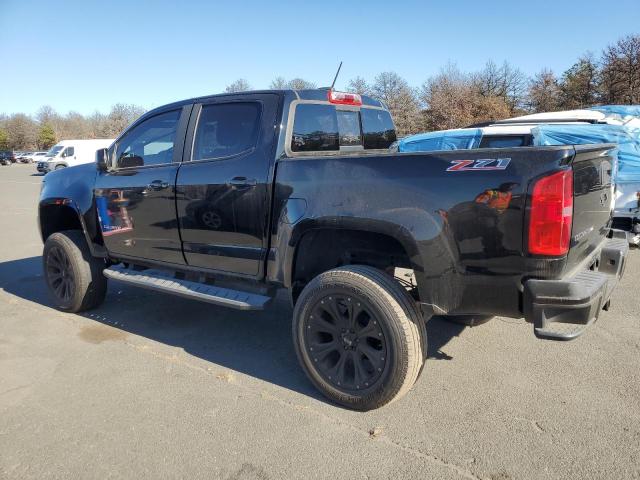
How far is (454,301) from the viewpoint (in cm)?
273

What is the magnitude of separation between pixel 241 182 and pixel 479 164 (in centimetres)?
172

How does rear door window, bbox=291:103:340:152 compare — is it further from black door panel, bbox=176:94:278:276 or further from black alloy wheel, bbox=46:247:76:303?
black alloy wheel, bbox=46:247:76:303

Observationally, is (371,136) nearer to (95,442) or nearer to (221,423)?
(221,423)

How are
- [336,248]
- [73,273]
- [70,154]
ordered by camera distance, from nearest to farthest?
[336,248] < [73,273] < [70,154]

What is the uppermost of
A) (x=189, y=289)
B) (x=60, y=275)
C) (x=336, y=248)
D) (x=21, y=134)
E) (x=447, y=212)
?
(x=21, y=134)

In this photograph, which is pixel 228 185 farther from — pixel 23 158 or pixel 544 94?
pixel 23 158

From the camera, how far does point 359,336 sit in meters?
2.95

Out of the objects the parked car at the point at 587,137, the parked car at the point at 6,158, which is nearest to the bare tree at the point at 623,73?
the parked car at the point at 587,137

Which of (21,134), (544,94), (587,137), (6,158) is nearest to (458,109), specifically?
(544,94)

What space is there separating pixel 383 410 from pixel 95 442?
1697mm

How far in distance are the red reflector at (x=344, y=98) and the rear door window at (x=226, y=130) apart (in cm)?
Result: 66

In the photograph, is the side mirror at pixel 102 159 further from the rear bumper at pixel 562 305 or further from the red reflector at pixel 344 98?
the rear bumper at pixel 562 305

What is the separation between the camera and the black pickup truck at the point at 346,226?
2479 mm

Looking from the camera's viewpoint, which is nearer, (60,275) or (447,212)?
(447,212)
